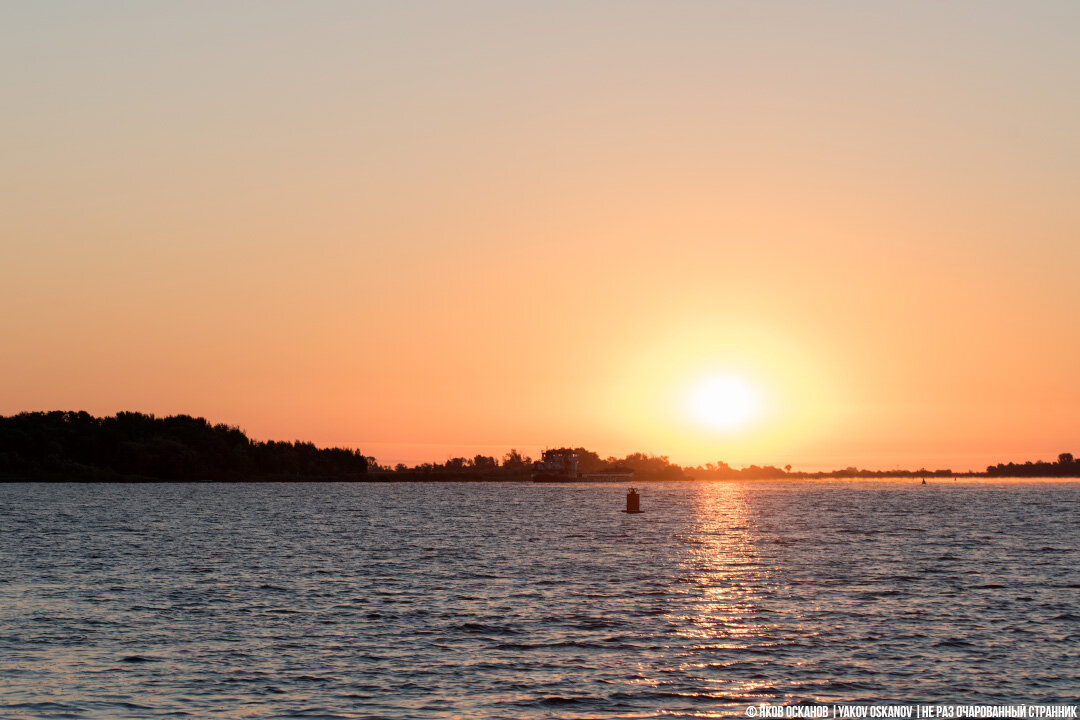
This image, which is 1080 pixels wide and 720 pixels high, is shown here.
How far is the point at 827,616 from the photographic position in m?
46.2

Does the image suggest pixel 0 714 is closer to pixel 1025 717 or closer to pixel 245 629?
pixel 245 629

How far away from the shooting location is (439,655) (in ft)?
122

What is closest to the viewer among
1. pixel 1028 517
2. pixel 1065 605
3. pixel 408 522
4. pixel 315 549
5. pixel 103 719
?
pixel 103 719

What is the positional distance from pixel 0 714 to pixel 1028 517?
14979 centimetres

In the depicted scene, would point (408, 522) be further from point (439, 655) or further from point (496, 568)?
point (439, 655)

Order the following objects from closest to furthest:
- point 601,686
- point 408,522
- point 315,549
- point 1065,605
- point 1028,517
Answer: point 601,686
point 1065,605
point 315,549
point 408,522
point 1028,517

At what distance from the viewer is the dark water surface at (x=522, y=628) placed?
31094 mm

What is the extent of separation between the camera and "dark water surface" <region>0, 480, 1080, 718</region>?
1224 inches

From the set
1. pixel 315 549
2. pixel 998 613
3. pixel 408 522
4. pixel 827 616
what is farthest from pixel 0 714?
pixel 408 522

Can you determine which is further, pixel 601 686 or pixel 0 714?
pixel 601 686

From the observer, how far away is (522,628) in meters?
42.9

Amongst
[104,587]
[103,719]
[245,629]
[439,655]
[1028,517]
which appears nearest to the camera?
[103,719]

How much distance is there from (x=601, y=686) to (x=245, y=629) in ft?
57.3

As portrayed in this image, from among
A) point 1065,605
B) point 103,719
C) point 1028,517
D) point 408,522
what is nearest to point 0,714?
point 103,719
